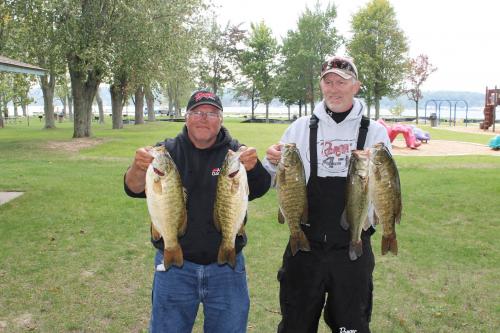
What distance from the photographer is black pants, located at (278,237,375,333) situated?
144 inches

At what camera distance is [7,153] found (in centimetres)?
1970

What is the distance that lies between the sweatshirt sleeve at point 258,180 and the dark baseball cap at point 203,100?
A: 54 centimetres

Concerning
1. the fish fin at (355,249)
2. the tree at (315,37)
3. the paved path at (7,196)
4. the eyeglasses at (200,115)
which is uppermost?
the tree at (315,37)

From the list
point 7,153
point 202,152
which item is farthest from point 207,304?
point 7,153

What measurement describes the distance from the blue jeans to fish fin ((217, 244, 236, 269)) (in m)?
0.16

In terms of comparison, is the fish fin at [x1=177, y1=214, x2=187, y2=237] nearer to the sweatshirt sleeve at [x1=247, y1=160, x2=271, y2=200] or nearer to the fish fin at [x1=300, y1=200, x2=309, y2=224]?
the sweatshirt sleeve at [x1=247, y1=160, x2=271, y2=200]

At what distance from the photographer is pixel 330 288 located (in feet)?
12.2

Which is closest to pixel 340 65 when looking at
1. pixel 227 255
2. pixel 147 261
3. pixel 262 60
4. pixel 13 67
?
pixel 227 255

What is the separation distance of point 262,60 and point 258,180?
204ft

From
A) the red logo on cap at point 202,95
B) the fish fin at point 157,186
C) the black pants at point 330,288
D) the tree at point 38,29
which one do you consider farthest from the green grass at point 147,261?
the tree at point 38,29

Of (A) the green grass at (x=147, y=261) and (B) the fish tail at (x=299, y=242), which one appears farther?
(A) the green grass at (x=147, y=261)

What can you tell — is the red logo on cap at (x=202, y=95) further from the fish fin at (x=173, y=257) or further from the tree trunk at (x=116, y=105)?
the tree trunk at (x=116, y=105)

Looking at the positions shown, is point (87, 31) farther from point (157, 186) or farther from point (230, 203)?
point (230, 203)

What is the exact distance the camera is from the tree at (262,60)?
6312cm
